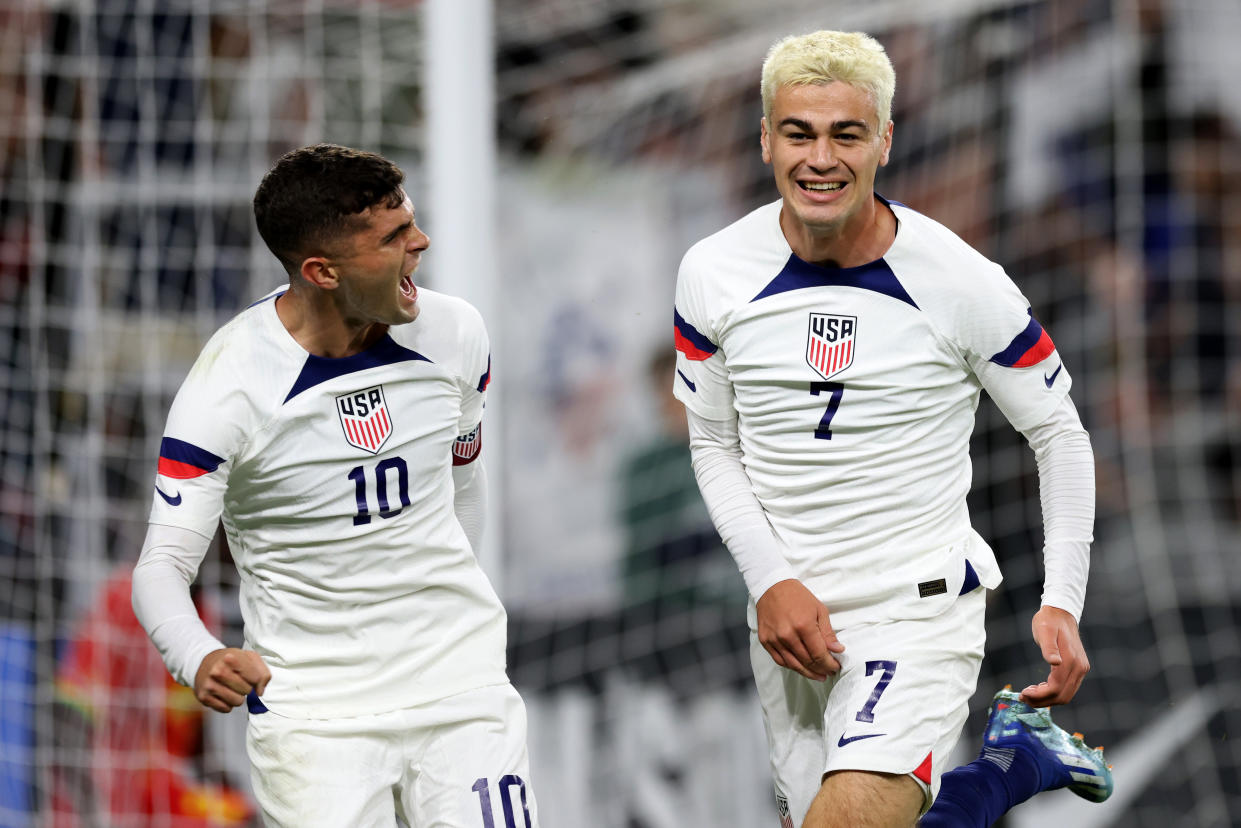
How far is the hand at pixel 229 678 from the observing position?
8.36 feet

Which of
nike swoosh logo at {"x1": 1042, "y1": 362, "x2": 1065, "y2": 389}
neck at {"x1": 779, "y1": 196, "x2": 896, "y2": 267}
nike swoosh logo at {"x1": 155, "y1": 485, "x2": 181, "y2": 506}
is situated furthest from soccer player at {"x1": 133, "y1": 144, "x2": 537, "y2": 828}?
nike swoosh logo at {"x1": 1042, "y1": 362, "x2": 1065, "y2": 389}

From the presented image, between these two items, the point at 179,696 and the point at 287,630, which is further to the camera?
the point at 179,696

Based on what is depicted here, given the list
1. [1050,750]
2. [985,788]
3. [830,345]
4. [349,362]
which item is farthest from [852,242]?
[1050,750]

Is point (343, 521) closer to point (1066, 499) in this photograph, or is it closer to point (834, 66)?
point (834, 66)

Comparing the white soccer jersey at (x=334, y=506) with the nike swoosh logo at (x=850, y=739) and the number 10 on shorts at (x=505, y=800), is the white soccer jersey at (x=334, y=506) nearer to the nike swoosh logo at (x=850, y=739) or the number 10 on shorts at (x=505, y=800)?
the number 10 on shorts at (x=505, y=800)

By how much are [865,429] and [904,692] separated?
47 centimetres

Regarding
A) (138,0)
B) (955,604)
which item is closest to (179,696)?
(138,0)

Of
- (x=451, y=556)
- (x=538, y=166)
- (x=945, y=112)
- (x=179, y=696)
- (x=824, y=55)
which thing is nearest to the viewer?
(x=824, y=55)

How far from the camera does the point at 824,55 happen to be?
2734mm

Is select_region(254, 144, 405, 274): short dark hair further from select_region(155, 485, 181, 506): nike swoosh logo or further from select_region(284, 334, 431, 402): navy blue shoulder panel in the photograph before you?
select_region(155, 485, 181, 506): nike swoosh logo

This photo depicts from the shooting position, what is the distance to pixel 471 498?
3291 millimetres

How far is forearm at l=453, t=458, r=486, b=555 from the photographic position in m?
3.24

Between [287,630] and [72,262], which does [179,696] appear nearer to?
[72,262]

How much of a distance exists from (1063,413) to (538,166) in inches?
145
